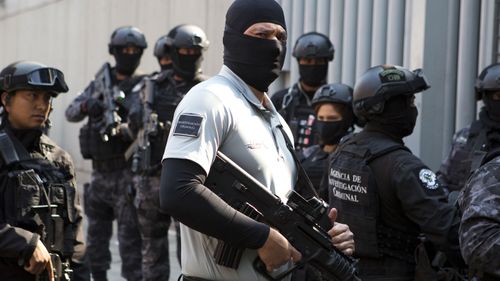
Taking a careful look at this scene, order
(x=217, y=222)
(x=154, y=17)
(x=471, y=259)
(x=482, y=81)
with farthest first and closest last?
(x=154, y=17) → (x=482, y=81) → (x=471, y=259) → (x=217, y=222)

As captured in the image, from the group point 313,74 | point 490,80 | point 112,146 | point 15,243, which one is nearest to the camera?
point 15,243

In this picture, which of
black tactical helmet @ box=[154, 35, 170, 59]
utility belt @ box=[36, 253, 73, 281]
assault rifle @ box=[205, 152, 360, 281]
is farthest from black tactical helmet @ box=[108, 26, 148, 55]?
assault rifle @ box=[205, 152, 360, 281]

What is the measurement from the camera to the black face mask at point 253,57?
331 cm

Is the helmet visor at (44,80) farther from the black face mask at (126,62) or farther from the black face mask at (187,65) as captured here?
the black face mask at (126,62)

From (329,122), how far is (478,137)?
0.89 m

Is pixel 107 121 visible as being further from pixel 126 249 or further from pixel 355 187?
pixel 355 187

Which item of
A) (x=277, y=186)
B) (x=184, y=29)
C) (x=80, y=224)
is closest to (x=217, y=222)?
(x=277, y=186)

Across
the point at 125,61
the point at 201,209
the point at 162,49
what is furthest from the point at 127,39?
the point at 201,209

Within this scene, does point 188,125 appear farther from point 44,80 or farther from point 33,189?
point 44,80

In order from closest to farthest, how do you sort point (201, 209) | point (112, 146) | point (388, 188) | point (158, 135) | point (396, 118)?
point (201, 209)
point (388, 188)
point (396, 118)
point (158, 135)
point (112, 146)

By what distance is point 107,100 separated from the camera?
8.10 m

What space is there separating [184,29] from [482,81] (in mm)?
2712

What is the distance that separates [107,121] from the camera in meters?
7.99

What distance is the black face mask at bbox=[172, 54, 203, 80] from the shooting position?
289 inches
